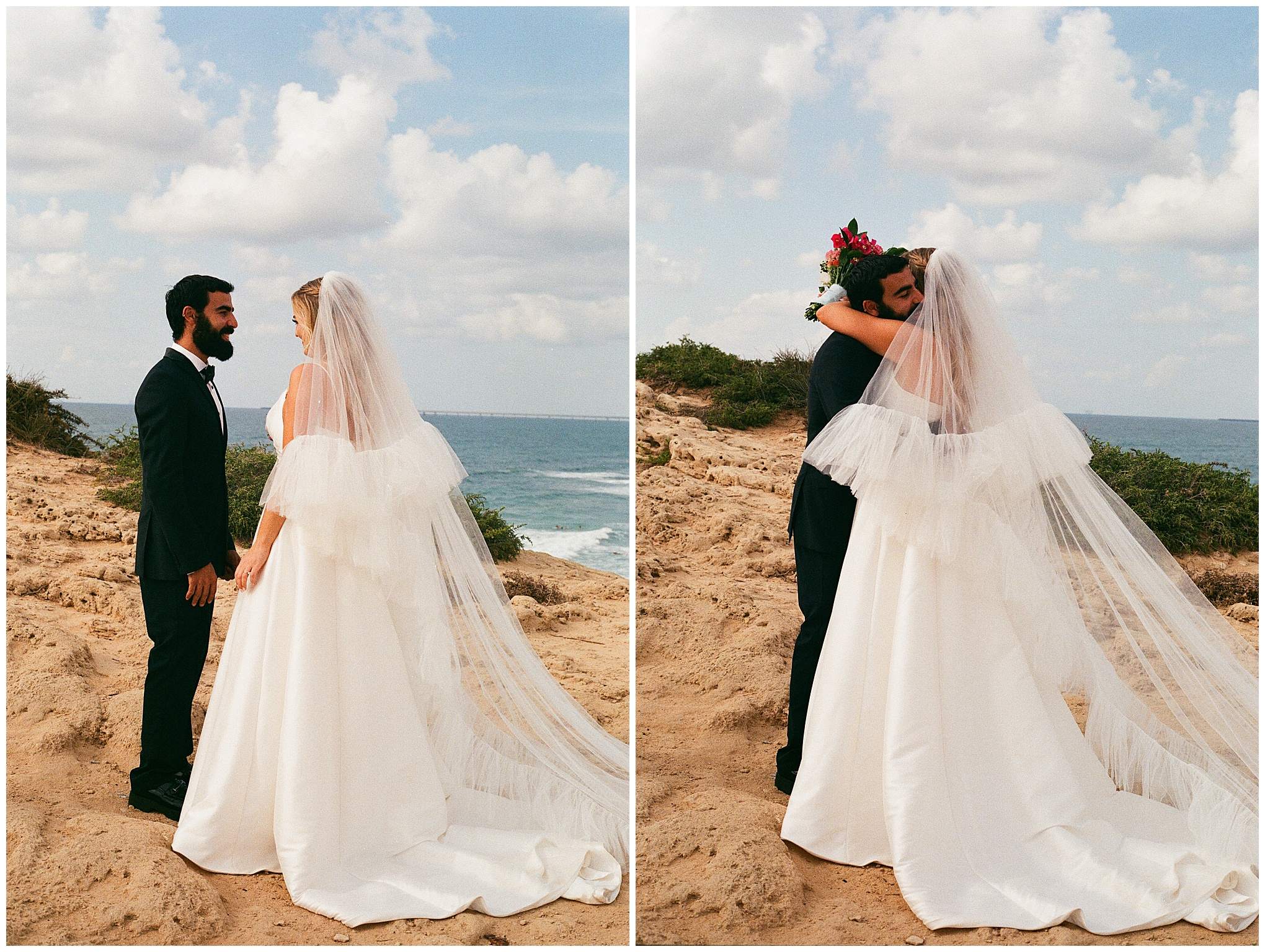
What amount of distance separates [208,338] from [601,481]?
38.0m

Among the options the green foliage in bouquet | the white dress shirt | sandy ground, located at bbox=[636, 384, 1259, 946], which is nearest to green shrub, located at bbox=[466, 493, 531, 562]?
sandy ground, located at bbox=[636, 384, 1259, 946]

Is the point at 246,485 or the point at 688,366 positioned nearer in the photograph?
the point at 246,485

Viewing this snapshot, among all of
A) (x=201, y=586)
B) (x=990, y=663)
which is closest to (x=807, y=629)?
(x=990, y=663)

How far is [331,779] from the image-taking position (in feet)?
8.92

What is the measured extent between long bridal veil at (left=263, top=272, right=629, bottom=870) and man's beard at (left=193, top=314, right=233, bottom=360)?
1.99ft

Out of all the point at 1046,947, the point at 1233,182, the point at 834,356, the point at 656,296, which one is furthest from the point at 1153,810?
the point at 1233,182

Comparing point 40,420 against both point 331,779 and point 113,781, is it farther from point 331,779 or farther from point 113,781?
point 331,779

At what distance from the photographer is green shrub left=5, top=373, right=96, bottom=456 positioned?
34.3 ft

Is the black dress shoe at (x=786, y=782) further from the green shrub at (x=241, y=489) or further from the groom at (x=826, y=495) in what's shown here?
the green shrub at (x=241, y=489)

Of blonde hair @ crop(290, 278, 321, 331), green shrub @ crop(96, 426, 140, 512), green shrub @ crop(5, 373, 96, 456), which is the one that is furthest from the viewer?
green shrub @ crop(5, 373, 96, 456)

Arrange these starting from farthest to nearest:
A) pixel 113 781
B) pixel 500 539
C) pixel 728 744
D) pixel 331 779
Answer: pixel 500 539
pixel 728 744
pixel 113 781
pixel 331 779

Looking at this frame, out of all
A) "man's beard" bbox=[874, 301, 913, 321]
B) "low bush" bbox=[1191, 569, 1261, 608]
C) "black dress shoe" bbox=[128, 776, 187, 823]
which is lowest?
"black dress shoe" bbox=[128, 776, 187, 823]

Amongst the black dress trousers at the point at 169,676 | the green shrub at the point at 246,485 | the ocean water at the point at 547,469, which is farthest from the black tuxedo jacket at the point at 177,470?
the ocean water at the point at 547,469

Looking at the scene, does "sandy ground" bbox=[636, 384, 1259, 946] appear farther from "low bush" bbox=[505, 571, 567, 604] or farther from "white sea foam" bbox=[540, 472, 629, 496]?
"white sea foam" bbox=[540, 472, 629, 496]
